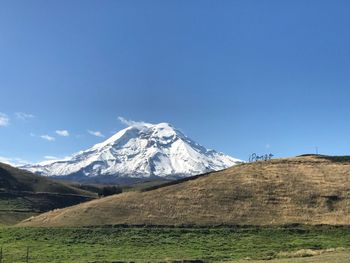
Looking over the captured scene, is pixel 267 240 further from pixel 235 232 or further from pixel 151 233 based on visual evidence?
pixel 151 233

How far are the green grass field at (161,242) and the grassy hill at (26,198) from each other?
1718 inches

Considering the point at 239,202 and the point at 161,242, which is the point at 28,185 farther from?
the point at 161,242

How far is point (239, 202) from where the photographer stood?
7888cm

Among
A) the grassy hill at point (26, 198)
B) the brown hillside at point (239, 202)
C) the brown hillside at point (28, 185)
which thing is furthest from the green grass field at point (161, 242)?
the brown hillside at point (28, 185)

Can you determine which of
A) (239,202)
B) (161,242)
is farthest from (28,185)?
(161,242)

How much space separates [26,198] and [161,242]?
96987 mm

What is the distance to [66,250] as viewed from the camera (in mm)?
55188

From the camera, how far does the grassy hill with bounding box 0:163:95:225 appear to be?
12181 cm

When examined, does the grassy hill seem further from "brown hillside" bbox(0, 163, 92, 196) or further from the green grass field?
the green grass field

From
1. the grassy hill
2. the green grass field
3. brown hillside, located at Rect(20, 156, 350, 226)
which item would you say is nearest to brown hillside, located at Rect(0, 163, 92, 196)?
the grassy hill

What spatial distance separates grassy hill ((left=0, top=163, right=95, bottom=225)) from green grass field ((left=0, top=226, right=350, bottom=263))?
1718 inches

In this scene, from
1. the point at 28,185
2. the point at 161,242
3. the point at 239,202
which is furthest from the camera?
the point at 28,185

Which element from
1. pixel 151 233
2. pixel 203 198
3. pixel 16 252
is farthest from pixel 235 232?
pixel 16 252

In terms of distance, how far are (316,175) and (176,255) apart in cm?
4631
